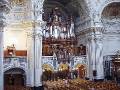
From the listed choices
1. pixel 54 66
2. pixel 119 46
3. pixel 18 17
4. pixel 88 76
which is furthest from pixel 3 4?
pixel 119 46

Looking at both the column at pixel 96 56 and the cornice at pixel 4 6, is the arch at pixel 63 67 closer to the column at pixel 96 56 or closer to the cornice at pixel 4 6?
the column at pixel 96 56

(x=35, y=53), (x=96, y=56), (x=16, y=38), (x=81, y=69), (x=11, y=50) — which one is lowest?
(x=81, y=69)

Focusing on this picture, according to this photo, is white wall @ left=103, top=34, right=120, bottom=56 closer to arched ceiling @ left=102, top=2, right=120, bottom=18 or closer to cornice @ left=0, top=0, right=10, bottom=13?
arched ceiling @ left=102, top=2, right=120, bottom=18

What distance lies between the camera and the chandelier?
33375 mm

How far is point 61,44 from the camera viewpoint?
34500 mm

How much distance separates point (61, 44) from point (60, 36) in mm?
992

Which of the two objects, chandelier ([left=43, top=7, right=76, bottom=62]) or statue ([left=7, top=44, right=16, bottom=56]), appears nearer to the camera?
statue ([left=7, top=44, right=16, bottom=56])

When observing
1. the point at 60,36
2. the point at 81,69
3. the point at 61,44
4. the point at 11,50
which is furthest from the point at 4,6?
the point at 81,69

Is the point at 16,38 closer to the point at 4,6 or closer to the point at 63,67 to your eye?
the point at 63,67

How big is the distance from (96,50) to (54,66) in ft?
15.1

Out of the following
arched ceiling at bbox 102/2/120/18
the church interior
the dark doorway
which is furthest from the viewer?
arched ceiling at bbox 102/2/120/18

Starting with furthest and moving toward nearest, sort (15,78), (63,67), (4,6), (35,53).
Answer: (63,67) < (15,78) < (35,53) < (4,6)

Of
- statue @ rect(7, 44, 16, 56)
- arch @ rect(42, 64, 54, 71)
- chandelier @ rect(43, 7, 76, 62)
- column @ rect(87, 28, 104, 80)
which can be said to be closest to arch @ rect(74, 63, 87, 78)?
column @ rect(87, 28, 104, 80)

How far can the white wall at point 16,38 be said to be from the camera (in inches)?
1173
